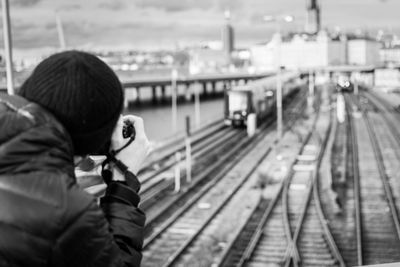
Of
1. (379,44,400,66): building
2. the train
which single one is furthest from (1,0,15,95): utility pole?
(379,44,400,66): building

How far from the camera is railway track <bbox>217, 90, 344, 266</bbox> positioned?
10.7 meters

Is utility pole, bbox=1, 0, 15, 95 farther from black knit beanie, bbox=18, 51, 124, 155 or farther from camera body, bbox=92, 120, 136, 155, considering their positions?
black knit beanie, bbox=18, 51, 124, 155

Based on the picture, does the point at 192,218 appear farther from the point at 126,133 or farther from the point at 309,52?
the point at 309,52

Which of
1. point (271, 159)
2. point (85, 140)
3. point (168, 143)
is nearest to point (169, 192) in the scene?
point (271, 159)

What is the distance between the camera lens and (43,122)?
1476mm

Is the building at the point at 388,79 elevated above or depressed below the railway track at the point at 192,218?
above

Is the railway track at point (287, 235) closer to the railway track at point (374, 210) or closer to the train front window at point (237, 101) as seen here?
the railway track at point (374, 210)

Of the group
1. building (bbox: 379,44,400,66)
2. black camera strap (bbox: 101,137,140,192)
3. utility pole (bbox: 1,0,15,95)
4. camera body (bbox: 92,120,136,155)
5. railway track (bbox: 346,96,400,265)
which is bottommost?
railway track (bbox: 346,96,400,265)

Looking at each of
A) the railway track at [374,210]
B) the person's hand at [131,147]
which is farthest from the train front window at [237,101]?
the person's hand at [131,147]

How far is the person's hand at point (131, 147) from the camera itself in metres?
1.80

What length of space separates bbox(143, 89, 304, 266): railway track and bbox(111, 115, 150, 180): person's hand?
342 inches

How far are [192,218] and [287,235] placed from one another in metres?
2.60

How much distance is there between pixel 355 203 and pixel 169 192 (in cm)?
485

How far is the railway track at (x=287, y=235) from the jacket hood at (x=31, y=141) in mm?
8962
